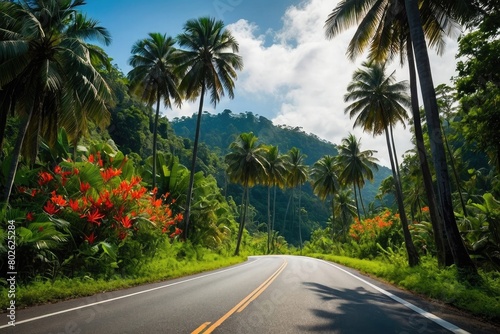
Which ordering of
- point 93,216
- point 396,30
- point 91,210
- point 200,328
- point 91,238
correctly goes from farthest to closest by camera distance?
1. point 396,30
2. point 91,210
3. point 91,238
4. point 93,216
5. point 200,328

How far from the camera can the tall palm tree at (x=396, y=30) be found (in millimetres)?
12094

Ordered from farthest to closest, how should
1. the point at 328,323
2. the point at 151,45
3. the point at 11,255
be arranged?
the point at 151,45
the point at 11,255
the point at 328,323

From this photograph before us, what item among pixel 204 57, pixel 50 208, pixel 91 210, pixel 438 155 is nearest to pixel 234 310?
pixel 50 208

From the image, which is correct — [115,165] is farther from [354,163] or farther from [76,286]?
[354,163]

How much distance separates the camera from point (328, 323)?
5156 millimetres

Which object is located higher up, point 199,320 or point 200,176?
point 200,176

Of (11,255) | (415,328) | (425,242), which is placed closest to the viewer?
(415,328)

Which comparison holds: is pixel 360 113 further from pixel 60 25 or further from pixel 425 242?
pixel 60 25

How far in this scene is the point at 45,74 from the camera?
9172 millimetres

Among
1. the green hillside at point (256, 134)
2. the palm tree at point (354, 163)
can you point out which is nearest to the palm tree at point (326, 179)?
the palm tree at point (354, 163)

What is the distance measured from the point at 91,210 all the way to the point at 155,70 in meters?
14.0

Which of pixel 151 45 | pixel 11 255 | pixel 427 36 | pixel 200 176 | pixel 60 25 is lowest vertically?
pixel 11 255

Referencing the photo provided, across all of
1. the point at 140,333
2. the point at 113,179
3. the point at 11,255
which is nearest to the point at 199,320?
the point at 140,333

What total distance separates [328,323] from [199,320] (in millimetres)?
2126
